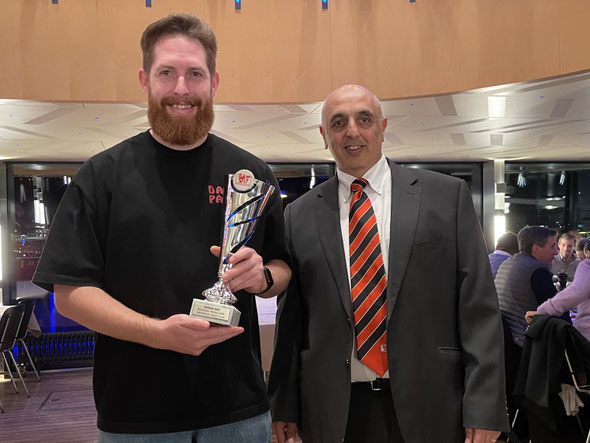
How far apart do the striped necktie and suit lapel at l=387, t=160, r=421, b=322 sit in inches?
2.2

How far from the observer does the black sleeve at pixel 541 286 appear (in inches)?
170

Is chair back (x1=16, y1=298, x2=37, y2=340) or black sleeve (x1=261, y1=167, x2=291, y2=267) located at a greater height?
black sleeve (x1=261, y1=167, x2=291, y2=267)

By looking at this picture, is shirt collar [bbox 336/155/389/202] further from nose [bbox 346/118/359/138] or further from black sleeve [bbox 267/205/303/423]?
black sleeve [bbox 267/205/303/423]

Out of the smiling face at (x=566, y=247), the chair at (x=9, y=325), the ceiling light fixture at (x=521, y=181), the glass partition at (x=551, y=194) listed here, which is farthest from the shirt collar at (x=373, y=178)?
the ceiling light fixture at (x=521, y=181)

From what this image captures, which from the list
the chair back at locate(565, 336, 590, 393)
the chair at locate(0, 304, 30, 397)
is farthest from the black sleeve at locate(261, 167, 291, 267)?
the chair at locate(0, 304, 30, 397)

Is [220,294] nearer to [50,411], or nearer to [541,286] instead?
[541,286]

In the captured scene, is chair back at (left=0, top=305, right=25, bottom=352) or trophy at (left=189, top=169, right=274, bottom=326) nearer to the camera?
trophy at (left=189, top=169, right=274, bottom=326)

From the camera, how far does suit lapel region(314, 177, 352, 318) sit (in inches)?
68.1

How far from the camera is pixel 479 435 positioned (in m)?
1.62

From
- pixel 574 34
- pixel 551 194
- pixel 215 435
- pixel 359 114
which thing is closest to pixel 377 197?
pixel 359 114

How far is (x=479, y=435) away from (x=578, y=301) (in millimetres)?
2896

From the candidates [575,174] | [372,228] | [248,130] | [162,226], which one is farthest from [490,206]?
[162,226]

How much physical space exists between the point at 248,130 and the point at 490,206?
5652 mm

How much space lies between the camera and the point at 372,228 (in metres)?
1.78
